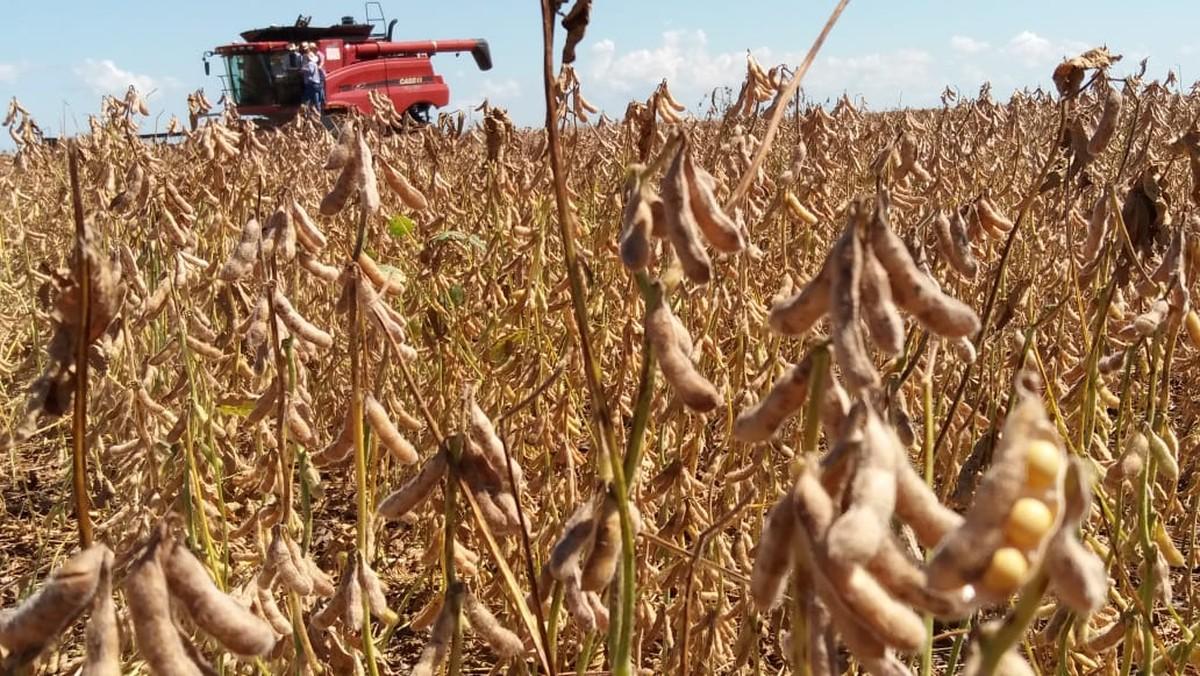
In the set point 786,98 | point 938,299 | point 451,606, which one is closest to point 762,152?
point 786,98

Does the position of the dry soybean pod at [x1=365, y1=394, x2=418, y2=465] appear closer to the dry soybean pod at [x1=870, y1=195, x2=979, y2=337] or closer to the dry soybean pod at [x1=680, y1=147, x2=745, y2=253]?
the dry soybean pod at [x1=680, y1=147, x2=745, y2=253]

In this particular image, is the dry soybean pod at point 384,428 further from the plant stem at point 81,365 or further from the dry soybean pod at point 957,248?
the dry soybean pod at point 957,248

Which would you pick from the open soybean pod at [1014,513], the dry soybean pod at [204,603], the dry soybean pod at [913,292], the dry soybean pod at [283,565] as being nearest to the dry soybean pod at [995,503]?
the open soybean pod at [1014,513]

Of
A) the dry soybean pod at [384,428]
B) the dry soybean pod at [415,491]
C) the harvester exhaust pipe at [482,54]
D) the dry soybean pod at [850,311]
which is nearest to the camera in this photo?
the dry soybean pod at [850,311]

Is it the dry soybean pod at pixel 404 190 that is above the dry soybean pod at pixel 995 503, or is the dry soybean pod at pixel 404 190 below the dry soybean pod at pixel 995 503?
above

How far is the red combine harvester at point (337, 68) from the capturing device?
70.6ft

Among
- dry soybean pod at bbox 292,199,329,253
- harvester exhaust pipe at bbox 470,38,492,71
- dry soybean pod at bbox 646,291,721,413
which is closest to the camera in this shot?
dry soybean pod at bbox 646,291,721,413

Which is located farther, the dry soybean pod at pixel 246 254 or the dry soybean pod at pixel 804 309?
the dry soybean pod at pixel 246 254

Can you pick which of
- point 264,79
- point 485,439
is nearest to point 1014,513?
point 485,439

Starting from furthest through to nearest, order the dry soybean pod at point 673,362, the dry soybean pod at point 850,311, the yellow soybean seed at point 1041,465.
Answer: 1. the dry soybean pod at point 673,362
2. the dry soybean pod at point 850,311
3. the yellow soybean seed at point 1041,465

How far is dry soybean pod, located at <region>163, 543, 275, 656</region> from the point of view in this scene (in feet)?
2.12

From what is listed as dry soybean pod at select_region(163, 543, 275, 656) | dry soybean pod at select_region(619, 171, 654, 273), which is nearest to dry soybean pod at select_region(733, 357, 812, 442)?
dry soybean pod at select_region(619, 171, 654, 273)

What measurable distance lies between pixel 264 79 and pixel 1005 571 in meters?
23.1

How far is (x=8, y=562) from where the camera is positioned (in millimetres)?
3098
